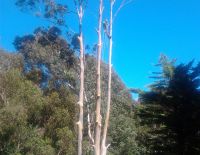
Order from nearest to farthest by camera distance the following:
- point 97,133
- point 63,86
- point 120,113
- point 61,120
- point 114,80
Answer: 1. point 97,133
2. point 61,120
3. point 63,86
4. point 120,113
5. point 114,80

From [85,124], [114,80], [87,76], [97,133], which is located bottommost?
[97,133]

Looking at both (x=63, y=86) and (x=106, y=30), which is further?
(x=63, y=86)

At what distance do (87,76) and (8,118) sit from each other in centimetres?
499

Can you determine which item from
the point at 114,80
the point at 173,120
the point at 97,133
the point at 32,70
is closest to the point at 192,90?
the point at 173,120

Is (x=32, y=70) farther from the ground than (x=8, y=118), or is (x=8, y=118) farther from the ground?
(x=32, y=70)

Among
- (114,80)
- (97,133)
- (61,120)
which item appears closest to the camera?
(97,133)

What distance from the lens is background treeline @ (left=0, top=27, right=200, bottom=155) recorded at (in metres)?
15.4

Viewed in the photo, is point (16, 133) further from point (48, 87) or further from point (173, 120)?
point (173, 120)

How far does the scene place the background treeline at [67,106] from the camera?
1539 centimetres

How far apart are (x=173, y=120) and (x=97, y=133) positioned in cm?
275

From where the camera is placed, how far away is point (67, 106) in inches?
967

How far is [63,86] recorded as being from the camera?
25906mm

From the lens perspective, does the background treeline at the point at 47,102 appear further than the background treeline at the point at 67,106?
Yes

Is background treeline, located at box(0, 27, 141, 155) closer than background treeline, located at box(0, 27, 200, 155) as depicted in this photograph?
No
